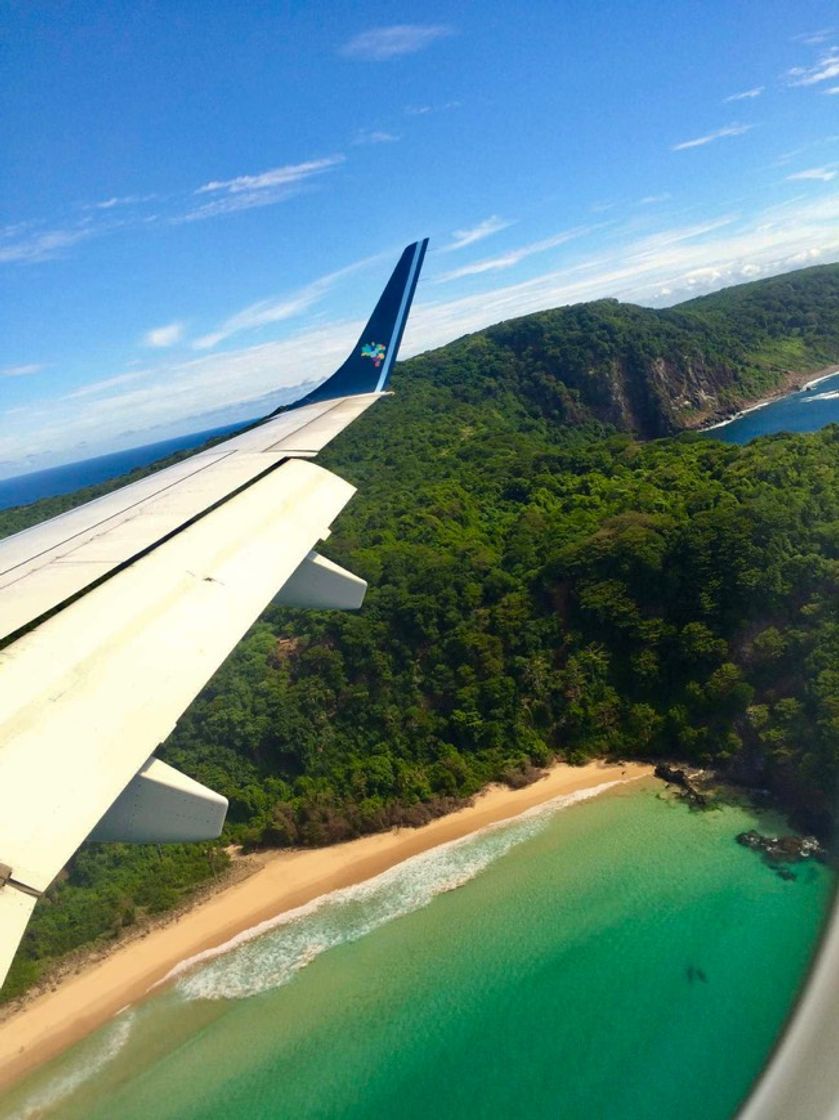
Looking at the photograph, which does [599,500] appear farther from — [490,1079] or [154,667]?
[154,667]

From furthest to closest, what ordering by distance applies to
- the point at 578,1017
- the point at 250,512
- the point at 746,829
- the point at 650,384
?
1. the point at 650,384
2. the point at 746,829
3. the point at 578,1017
4. the point at 250,512

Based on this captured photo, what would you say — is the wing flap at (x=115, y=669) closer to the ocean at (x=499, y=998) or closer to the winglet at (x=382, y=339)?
the winglet at (x=382, y=339)

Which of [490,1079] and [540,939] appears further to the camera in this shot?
[540,939]


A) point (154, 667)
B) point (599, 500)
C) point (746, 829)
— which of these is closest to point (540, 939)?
point (746, 829)

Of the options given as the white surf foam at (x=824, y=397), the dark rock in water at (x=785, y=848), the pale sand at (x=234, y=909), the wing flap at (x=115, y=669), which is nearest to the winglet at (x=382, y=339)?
the wing flap at (x=115, y=669)

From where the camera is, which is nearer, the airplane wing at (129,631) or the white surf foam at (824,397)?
the airplane wing at (129,631)

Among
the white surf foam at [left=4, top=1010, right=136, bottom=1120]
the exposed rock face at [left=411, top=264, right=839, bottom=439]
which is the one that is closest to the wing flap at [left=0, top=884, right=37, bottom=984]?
the white surf foam at [left=4, top=1010, right=136, bottom=1120]

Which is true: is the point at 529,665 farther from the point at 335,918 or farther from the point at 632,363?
the point at 632,363
